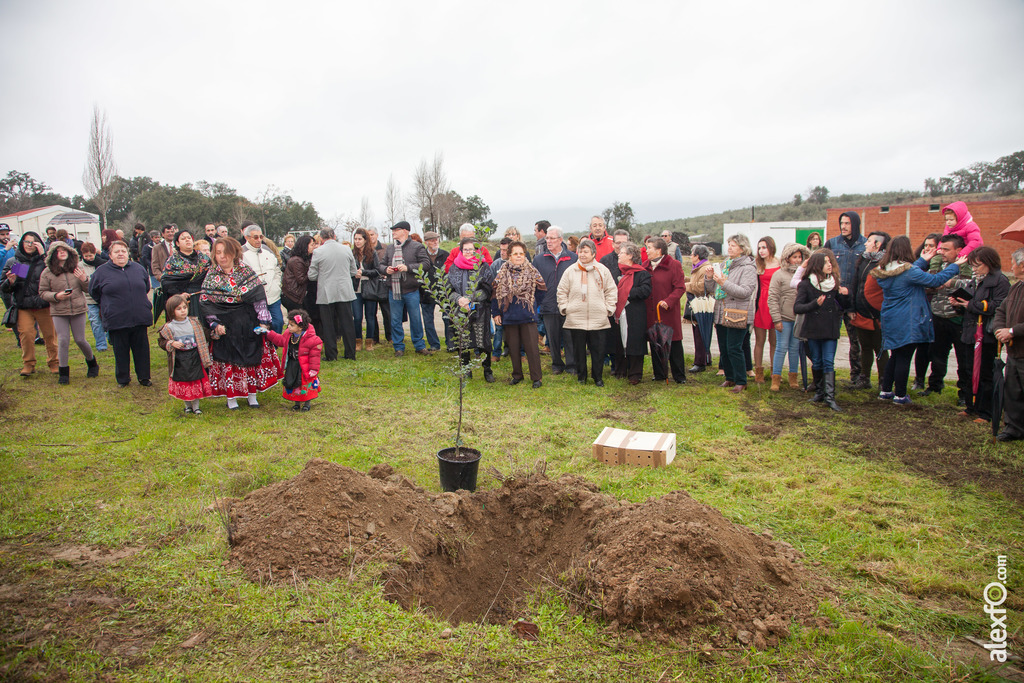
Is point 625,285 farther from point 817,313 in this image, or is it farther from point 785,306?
point 817,313

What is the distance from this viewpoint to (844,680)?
9.41 ft

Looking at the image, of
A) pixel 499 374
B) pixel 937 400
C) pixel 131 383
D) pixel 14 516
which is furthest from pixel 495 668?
pixel 131 383

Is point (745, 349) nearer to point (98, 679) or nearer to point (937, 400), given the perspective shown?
point (937, 400)

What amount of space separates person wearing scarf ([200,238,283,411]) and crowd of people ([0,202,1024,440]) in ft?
0.06

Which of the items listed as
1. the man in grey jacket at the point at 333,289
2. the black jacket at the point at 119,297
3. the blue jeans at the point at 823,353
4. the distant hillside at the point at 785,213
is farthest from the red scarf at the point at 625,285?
the distant hillside at the point at 785,213

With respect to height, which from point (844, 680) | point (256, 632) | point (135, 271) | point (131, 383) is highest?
point (135, 271)

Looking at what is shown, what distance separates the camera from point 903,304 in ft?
24.3

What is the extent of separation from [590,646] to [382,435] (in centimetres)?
389

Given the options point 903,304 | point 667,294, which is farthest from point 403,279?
point 903,304

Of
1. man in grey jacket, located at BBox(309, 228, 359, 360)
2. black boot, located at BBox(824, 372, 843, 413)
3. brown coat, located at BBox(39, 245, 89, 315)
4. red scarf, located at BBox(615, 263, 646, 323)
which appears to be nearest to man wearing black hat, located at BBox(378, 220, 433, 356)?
man in grey jacket, located at BBox(309, 228, 359, 360)

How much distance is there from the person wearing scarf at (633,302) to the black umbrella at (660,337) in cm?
12

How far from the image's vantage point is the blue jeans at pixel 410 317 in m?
10.8

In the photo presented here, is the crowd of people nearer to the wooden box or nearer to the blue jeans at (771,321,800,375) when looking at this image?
the blue jeans at (771,321,800,375)

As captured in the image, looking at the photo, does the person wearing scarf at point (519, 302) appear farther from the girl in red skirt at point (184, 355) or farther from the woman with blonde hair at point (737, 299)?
the girl in red skirt at point (184, 355)
